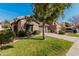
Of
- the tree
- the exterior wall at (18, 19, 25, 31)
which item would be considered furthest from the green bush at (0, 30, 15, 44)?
the tree

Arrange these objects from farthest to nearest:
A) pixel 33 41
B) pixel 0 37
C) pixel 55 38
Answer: pixel 55 38
pixel 33 41
pixel 0 37

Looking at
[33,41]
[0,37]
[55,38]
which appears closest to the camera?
[0,37]

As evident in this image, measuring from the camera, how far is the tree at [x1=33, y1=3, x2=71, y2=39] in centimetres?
845

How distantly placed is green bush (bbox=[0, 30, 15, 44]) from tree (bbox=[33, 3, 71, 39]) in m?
1.59

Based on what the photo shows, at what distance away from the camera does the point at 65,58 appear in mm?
7043

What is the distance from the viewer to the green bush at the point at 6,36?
28.3ft

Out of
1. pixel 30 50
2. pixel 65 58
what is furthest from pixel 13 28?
pixel 65 58

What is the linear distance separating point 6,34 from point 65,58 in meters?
3.24

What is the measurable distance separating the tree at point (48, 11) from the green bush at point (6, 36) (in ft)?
5.20

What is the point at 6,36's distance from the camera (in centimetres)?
893

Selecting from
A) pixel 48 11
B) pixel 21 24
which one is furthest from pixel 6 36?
pixel 48 11

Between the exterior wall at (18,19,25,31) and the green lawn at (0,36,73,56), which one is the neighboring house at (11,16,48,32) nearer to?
the exterior wall at (18,19,25,31)

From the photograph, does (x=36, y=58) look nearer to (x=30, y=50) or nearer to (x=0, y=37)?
(x=30, y=50)

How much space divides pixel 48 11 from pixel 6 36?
2.26 metres
